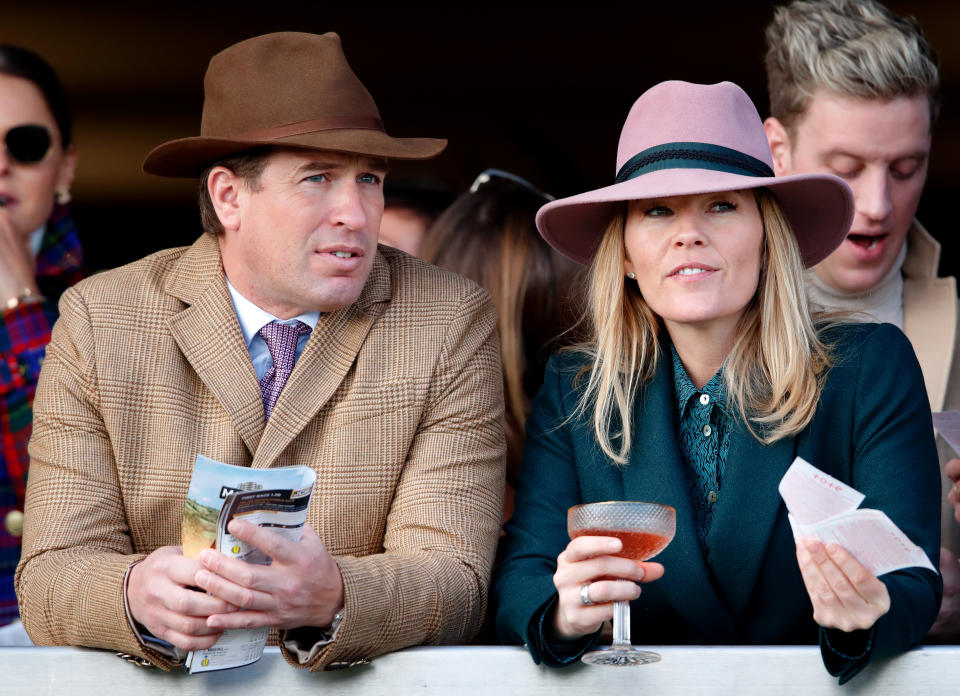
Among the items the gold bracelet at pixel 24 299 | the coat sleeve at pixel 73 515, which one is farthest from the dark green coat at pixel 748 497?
the gold bracelet at pixel 24 299

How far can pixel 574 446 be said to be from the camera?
103 inches

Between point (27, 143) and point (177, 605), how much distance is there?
226 centimetres

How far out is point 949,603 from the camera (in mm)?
2707

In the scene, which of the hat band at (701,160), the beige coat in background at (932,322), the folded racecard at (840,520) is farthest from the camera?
the beige coat in background at (932,322)

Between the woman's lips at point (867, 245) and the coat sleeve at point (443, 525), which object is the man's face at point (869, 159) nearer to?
the woman's lips at point (867, 245)

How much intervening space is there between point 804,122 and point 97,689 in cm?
220

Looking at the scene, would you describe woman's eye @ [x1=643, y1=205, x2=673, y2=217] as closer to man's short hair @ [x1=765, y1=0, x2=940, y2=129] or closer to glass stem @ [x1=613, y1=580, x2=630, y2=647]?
glass stem @ [x1=613, y1=580, x2=630, y2=647]

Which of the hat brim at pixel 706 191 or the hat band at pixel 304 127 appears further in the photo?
the hat band at pixel 304 127

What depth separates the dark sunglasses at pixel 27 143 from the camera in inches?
153

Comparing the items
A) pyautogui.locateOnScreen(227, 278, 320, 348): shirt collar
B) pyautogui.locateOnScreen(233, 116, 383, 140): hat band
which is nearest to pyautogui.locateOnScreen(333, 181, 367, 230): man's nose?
pyautogui.locateOnScreen(233, 116, 383, 140): hat band

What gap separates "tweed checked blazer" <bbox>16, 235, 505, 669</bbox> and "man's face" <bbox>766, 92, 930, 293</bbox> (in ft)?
3.68

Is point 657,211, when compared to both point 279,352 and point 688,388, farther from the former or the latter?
point 279,352

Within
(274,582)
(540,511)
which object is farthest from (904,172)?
(274,582)

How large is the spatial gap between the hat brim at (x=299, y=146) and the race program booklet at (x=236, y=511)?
2.76 feet
